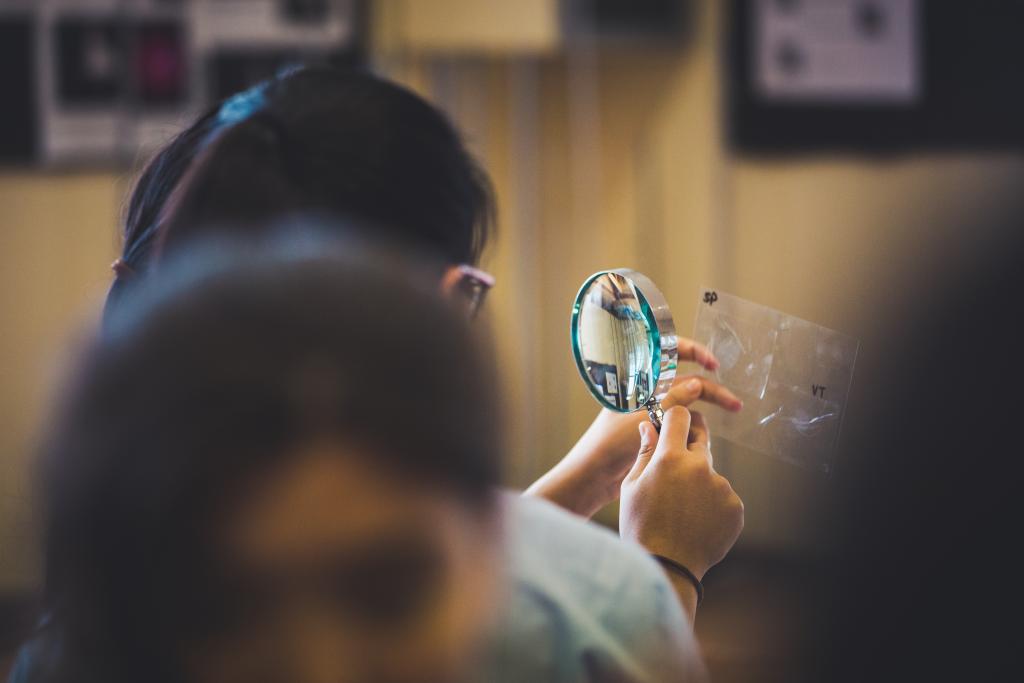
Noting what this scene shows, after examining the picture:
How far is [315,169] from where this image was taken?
50cm

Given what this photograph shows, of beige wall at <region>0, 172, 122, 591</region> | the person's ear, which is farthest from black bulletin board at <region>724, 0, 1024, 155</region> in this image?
the person's ear

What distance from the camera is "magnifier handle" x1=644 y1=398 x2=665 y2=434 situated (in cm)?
60

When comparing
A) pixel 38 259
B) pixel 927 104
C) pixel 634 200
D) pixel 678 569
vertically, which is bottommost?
pixel 678 569

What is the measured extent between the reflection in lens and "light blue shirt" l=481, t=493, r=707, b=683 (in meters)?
0.13

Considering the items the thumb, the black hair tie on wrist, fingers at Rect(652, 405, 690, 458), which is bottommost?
the black hair tie on wrist

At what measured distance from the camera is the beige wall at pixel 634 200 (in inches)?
90.1

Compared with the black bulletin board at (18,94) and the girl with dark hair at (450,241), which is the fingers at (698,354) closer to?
the girl with dark hair at (450,241)

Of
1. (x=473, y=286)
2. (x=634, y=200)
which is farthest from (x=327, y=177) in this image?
(x=634, y=200)

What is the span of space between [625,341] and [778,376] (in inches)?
3.8

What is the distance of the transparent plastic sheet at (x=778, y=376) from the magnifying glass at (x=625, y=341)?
0.05 meters

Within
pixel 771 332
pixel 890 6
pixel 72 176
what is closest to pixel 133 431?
pixel 771 332

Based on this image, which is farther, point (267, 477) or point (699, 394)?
point (699, 394)

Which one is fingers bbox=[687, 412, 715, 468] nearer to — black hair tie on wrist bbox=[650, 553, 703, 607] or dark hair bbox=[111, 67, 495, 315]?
black hair tie on wrist bbox=[650, 553, 703, 607]

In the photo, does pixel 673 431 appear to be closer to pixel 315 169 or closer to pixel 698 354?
pixel 698 354
